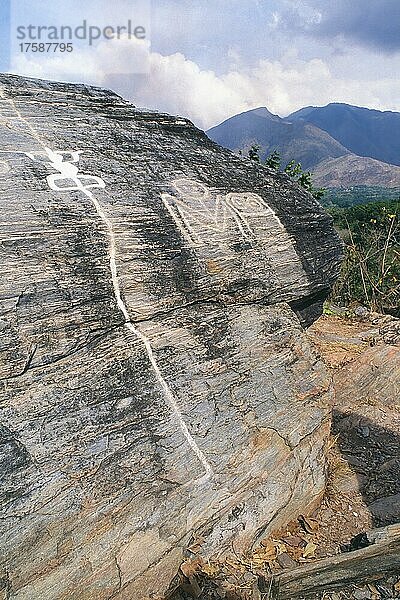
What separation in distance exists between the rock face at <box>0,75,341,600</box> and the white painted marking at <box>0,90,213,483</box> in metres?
0.02

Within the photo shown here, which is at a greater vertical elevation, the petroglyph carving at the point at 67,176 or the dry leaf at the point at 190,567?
the petroglyph carving at the point at 67,176

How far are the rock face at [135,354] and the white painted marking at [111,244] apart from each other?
0.05ft

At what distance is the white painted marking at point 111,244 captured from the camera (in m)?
3.99

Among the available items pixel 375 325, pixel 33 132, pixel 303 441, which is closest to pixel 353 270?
pixel 375 325

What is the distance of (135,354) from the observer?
3.98 meters

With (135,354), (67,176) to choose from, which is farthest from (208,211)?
(135,354)

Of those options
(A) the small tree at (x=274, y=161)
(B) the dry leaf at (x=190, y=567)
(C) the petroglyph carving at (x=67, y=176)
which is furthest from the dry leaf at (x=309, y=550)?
(A) the small tree at (x=274, y=161)

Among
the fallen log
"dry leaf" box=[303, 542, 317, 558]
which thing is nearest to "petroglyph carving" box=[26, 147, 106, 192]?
the fallen log

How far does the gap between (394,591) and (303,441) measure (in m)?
1.35

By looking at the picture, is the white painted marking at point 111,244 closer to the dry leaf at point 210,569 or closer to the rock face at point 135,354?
the rock face at point 135,354

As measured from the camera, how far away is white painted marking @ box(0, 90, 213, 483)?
399 centimetres

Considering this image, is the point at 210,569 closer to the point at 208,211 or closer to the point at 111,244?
the point at 111,244

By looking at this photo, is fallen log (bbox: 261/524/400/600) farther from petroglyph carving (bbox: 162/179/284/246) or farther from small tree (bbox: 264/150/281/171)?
small tree (bbox: 264/150/281/171)

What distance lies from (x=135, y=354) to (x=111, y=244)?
91 centimetres
